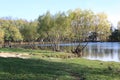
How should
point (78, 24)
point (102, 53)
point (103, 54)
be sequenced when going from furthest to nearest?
point (78, 24), point (102, 53), point (103, 54)

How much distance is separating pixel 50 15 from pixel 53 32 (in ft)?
30.8

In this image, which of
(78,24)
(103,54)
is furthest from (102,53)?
(78,24)

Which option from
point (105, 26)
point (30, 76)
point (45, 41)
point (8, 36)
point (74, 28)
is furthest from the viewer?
point (45, 41)

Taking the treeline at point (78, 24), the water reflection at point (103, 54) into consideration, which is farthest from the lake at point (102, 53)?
the treeline at point (78, 24)

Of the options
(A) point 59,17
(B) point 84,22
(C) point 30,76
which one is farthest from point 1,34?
(C) point 30,76

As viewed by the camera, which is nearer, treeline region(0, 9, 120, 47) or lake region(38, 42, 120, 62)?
lake region(38, 42, 120, 62)

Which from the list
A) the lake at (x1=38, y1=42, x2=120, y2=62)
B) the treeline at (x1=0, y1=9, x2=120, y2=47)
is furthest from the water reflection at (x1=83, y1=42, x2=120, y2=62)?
the treeline at (x1=0, y1=9, x2=120, y2=47)

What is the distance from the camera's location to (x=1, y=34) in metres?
129

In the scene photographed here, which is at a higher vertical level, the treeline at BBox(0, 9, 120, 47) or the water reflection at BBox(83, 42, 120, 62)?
the treeline at BBox(0, 9, 120, 47)

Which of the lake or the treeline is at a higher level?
the treeline

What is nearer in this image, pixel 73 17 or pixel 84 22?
pixel 84 22

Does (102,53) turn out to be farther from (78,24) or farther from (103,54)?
(78,24)

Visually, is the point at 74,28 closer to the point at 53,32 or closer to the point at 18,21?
the point at 53,32

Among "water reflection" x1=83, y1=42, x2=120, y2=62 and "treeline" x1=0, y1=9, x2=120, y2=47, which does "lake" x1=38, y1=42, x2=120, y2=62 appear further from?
"treeline" x1=0, y1=9, x2=120, y2=47
